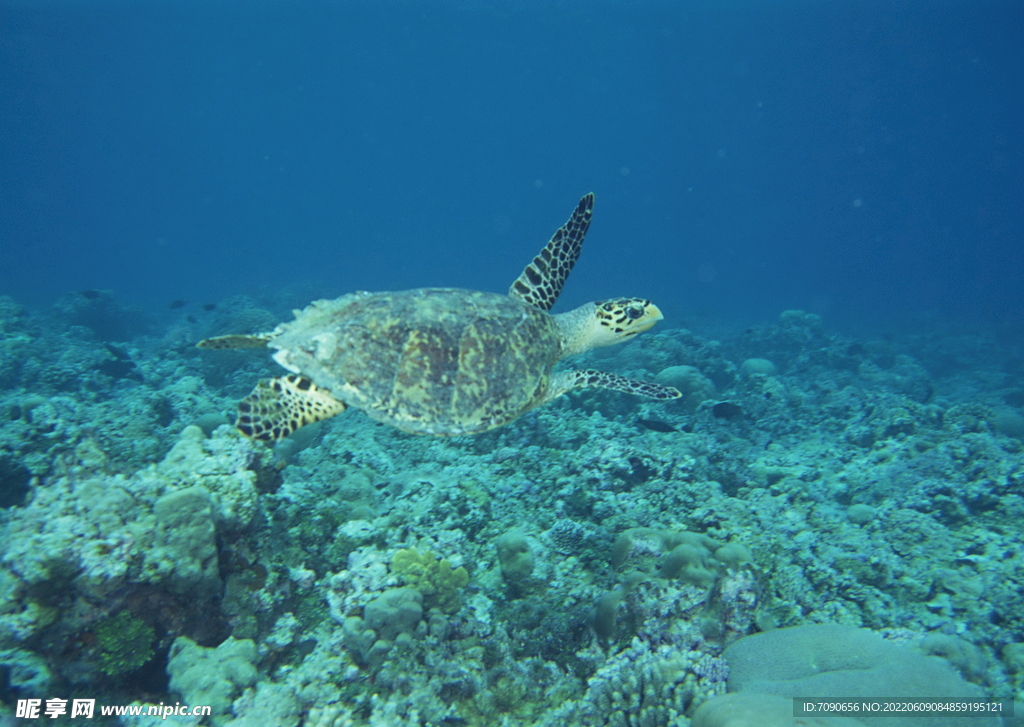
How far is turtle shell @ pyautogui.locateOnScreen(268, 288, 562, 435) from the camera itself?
468 centimetres

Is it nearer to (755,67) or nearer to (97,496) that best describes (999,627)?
(97,496)

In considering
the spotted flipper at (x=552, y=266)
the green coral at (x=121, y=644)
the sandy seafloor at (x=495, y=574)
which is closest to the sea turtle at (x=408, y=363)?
the sandy seafloor at (x=495, y=574)

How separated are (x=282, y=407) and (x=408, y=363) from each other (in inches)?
51.3

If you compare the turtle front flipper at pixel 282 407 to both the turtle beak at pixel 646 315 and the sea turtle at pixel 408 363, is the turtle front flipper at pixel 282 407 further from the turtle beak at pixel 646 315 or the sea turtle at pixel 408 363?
the turtle beak at pixel 646 315

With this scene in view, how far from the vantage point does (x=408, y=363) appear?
15.7 ft

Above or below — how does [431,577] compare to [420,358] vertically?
below

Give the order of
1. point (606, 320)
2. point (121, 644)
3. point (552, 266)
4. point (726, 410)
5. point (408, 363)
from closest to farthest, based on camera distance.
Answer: point (121, 644) < point (408, 363) < point (606, 320) < point (552, 266) < point (726, 410)

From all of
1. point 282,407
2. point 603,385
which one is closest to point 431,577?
point 282,407

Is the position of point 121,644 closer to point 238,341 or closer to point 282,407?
point 282,407

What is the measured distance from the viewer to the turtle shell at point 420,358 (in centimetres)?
468

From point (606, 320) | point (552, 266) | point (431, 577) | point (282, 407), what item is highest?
point (552, 266)

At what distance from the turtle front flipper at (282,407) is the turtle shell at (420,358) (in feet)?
0.48

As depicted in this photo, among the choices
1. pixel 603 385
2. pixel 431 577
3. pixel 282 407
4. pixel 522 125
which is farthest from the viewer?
pixel 522 125

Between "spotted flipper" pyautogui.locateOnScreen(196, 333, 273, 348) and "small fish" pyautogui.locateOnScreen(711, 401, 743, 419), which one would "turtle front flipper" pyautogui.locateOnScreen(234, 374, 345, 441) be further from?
"small fish" pyautogui.locateOnScreen(711, 401, 743, 419)
